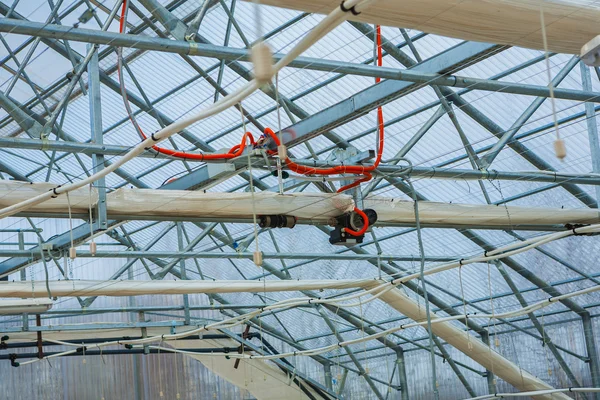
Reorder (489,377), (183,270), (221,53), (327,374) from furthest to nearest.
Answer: (327,374) → (489,377) → (183,270) → (221,53)

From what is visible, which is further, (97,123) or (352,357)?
(352,357)

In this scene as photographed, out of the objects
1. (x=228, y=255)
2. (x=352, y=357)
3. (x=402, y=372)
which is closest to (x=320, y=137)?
(x=228, y=255)

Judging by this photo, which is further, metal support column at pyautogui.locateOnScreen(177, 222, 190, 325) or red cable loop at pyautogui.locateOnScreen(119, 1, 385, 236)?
metal support column at pyautogui.locateOnScreen(177, 222, 190, 325)

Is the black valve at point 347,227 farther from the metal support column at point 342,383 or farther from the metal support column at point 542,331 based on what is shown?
the metal support column at point 342,383

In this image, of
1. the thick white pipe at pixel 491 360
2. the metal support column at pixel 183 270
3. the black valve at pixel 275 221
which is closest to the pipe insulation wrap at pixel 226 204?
the black valve at pixel 275 221

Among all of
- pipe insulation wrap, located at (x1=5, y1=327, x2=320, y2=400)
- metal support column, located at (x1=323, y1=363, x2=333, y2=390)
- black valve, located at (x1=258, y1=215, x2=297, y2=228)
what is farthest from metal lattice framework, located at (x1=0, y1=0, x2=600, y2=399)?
metal support column, located at (x1=323, y1=363, x2=333, y2=390)

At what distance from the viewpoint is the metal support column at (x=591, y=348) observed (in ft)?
50.7

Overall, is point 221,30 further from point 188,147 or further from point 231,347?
point 231,347

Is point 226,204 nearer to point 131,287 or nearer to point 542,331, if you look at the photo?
point 131,287

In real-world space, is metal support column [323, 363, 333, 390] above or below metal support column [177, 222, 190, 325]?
below

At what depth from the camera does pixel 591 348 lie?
51.5 ft

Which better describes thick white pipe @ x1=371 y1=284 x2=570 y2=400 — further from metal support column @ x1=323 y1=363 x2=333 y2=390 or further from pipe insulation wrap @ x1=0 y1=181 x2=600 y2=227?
metal support column @ x1=323 y1=363 x2=333 y2=390

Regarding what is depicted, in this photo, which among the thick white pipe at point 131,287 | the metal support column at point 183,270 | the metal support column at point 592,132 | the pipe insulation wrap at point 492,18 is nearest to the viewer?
the pipe insulation wrap at point 492,18

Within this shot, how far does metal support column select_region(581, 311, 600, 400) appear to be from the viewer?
15445mm
